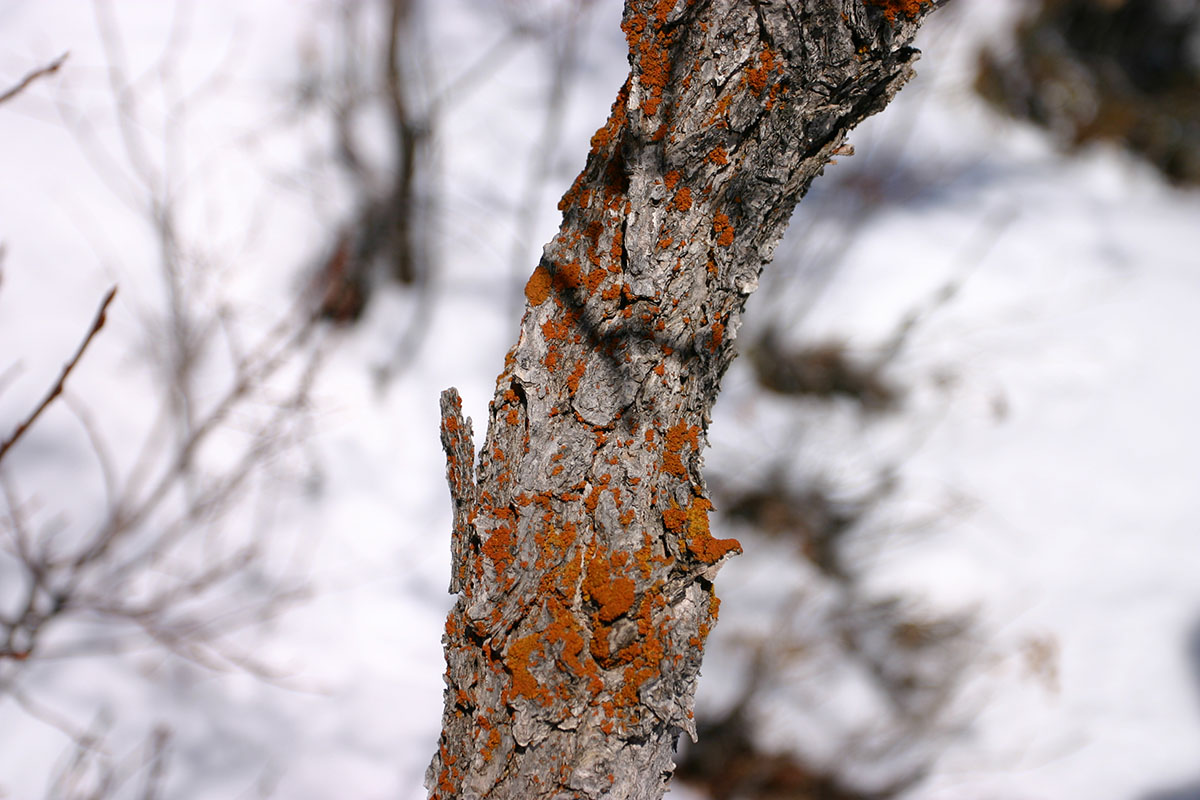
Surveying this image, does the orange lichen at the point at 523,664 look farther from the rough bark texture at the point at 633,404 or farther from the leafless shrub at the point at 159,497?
the leafless shrub at the point at 159,497

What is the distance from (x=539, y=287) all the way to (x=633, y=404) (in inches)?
7.4

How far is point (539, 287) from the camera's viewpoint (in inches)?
32.0

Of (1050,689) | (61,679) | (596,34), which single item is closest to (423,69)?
(596,34)

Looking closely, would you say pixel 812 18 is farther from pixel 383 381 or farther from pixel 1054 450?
pixel 1054 450

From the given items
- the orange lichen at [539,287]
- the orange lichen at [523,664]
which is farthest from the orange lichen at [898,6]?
the orange lichen at [523,664]

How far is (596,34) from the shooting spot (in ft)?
11.2

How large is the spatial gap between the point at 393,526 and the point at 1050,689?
121 inches

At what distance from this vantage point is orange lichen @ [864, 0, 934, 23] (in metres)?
0.71

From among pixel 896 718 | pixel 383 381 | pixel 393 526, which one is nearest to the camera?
pixel 896 718

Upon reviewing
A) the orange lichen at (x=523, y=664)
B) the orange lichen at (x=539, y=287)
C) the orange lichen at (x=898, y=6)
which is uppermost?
the orange lichen at (x=898, y=6)

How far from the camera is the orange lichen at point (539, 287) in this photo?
81 centimetres

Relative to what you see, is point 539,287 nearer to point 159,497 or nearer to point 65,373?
point 65,373

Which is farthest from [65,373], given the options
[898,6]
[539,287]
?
[898,6]

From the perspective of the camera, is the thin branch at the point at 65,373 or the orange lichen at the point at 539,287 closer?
the thin branch at the point at 65,373
